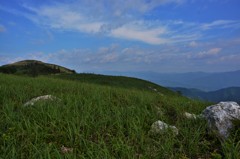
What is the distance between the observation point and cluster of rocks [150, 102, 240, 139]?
7805mm

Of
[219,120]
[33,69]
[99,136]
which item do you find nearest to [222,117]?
[219,120]

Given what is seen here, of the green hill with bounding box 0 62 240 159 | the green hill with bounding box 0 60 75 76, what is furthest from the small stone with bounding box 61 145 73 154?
the green hill with bounding box 0 60 75 76

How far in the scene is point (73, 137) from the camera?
23.9 ft

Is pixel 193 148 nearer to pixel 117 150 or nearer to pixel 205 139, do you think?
pixel 205 139

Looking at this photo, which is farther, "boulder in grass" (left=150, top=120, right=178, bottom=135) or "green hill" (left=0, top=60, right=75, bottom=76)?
"green hill" (left=0, top=60, right=75, bottom=76)

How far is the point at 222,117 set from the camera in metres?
8.14

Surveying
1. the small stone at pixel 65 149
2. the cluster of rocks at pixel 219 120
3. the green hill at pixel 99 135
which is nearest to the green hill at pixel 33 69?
the green hill at pixel 99 135

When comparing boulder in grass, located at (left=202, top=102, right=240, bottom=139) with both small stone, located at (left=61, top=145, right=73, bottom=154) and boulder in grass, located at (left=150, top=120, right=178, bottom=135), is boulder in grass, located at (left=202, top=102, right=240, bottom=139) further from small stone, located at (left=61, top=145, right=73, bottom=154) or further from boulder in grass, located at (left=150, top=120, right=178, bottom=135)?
small stone, located at (left=61, top=145, right=73, bottom=154)

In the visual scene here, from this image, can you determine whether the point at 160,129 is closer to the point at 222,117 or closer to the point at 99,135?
the point at 99,135

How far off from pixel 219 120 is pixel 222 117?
0.46ft

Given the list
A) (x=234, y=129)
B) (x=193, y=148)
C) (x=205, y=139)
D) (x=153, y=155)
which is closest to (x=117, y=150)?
(x=153, y=155)

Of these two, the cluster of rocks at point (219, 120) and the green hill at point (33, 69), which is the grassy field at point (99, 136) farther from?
the green hill at point (33, 69)

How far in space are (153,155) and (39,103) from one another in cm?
477

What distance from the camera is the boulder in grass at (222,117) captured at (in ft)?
25.9
